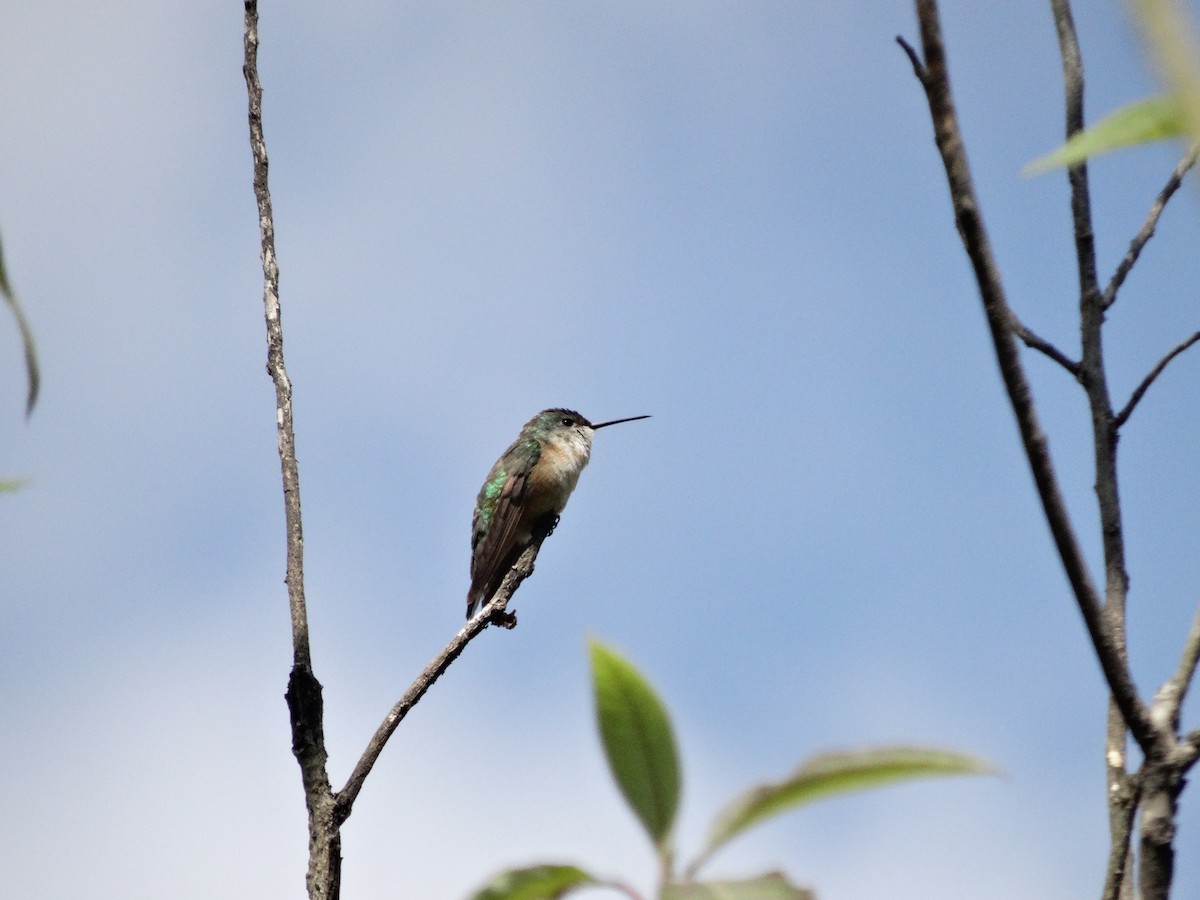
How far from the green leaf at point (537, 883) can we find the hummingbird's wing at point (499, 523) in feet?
33.8

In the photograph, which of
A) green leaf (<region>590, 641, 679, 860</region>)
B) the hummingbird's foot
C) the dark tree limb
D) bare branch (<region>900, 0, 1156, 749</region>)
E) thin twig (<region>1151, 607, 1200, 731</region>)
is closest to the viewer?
green leaf (<region>590, 641, 679, 860</region>)

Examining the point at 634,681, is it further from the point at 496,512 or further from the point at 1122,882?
the point at 496,512

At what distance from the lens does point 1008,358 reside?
131cm

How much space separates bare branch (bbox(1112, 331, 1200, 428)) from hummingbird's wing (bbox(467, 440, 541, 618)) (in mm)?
9017

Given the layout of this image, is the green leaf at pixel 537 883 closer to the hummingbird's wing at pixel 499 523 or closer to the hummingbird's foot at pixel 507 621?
the hummingbird's foot at pixel 507 621

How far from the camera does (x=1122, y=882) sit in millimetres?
1738

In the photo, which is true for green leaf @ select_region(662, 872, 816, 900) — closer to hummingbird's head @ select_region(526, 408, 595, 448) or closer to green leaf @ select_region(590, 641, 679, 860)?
green leaf @ select_region(590, 641, 679, 860)

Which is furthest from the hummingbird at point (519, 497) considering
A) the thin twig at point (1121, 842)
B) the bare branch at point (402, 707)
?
the thin twig at point (1121, 842)

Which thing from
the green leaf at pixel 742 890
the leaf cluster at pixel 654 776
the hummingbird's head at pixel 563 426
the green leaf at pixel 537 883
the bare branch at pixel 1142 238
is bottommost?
the green leaf at pixel 537 883

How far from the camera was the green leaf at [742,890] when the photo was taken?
889mm

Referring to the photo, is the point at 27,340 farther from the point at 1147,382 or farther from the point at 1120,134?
the point at 1147,382

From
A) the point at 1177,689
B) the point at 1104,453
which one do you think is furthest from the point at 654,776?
the point at 1104,453

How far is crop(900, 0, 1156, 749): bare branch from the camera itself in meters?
1.24

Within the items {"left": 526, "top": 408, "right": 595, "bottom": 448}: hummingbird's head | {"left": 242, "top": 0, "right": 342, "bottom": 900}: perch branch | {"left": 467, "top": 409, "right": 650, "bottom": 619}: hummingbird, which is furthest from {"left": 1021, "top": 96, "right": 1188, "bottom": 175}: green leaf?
{"left": 526, "top": 408, "right": 595, "bottom": 448}: hummingbird's head
